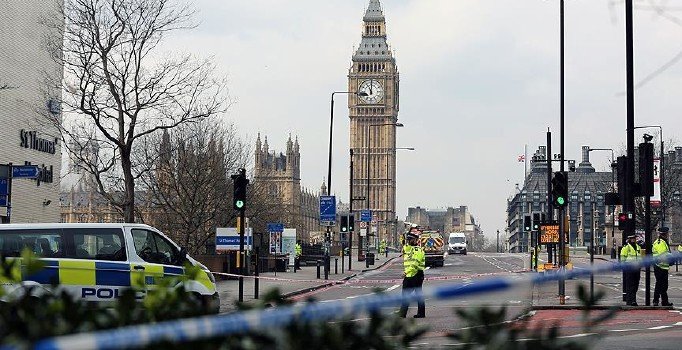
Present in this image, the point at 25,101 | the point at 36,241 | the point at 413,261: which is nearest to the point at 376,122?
the point at 25,101

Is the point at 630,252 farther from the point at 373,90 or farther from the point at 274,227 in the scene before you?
the point at 373,90

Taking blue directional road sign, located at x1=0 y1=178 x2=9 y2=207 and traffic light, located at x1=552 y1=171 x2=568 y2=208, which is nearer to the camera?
blue directional road sign, located at x1=0 y1=178 x2=9 y2=207

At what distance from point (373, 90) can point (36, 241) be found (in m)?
174

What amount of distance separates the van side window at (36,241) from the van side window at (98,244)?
9.0 inches

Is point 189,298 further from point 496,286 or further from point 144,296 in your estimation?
point 496,286

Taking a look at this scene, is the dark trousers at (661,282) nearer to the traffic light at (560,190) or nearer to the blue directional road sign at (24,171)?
the traffic light at (560,190)

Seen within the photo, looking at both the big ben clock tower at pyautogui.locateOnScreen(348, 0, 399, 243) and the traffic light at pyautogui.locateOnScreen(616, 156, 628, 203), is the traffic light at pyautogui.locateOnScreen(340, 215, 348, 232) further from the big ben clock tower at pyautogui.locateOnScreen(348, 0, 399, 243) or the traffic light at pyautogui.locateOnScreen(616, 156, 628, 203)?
the big ben clock tower at pyautogui.locateOnScreen(348, 0, 399, 243)

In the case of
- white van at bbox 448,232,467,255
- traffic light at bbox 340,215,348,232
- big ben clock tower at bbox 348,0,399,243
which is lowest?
white van at bbox 448,232,467,255

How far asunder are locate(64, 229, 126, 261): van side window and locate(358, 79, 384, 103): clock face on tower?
170 meters

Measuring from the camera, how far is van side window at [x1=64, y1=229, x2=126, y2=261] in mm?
18625

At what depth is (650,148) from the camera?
83.0 feet

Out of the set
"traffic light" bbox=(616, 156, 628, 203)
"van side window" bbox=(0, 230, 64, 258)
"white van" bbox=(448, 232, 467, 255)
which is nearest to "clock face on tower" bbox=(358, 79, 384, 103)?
"white van" bbox=(448, 232, 467, 255)

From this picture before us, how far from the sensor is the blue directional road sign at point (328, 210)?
52438 millimetres

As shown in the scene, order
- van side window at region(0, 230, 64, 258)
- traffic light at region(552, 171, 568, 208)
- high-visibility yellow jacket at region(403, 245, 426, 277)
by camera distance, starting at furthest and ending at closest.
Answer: traffic light at region(552, 171, 568, 208)
high-visibility yellow jacket at region(403, 245, 426, 277)
van side window at region(0, 230, 64, 258)
